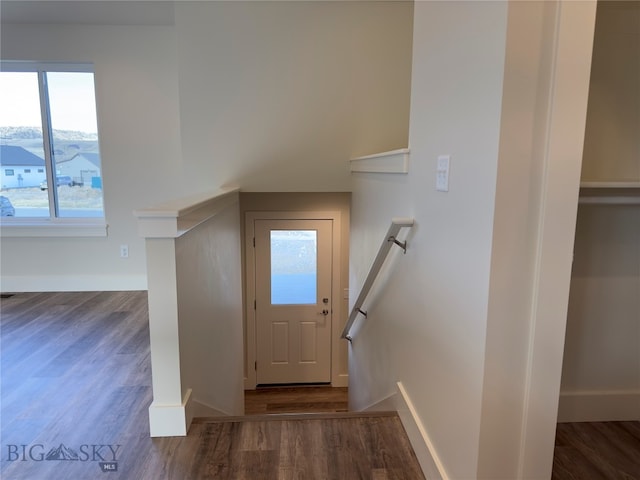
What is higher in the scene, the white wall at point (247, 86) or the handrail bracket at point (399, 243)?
the white wall at point (247, 86)

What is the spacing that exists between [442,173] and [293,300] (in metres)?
3.75

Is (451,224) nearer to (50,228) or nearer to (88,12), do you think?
(88,12)

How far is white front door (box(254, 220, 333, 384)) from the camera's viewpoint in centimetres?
478

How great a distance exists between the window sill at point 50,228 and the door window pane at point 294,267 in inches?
72.8

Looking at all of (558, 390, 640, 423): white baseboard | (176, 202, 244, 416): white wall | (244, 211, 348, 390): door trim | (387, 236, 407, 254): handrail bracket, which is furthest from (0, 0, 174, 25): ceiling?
(558, 390, 640, 423): white baseboard

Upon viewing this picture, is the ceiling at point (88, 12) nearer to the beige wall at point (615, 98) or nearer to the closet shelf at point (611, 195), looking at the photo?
the beige wall at point (615, 98)

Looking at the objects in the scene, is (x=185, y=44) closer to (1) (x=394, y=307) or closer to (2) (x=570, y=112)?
(1) (x=394, y=307)

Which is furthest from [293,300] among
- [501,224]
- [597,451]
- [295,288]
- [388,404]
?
[501,224]

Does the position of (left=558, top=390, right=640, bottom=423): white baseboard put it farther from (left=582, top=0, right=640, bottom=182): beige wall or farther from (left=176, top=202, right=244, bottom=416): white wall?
(left=176, top=202, right=244, bottom=416): white wall

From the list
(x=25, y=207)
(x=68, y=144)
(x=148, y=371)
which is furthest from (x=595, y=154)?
(x=25, y=207)

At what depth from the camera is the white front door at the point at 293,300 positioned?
4781mm

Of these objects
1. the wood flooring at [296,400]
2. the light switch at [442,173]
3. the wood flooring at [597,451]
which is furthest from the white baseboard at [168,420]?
the wood flooring at [296,400]

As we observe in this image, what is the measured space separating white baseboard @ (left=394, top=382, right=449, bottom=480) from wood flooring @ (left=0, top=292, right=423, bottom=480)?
1.6 inches

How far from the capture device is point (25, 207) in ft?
14.1
